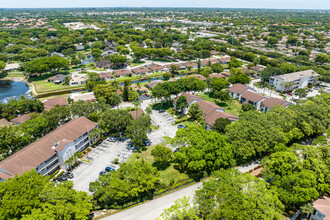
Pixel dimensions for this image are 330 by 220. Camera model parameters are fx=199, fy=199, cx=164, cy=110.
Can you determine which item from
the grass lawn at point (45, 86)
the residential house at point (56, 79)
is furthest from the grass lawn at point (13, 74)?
the residential house at point (56, 79)

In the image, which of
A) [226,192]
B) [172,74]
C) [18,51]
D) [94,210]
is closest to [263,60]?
[172,74]

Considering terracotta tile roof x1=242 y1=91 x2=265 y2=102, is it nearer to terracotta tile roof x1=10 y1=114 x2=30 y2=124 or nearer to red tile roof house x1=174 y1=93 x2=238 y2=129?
red tile roof house x1=174 y1=93 x2=238 y2=129

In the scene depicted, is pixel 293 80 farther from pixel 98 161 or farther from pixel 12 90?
pixel 12 90

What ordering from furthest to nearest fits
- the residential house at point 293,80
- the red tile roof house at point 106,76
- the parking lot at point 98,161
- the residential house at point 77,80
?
the red tile roof house at point 106,76 → the residential house at point 77,80 → the residential house at point 293,80 → the parking lot at point 98,161

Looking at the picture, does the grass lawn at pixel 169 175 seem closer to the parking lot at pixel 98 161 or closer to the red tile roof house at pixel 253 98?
the parking lot at pixel 98 161

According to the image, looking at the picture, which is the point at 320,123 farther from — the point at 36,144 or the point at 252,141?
the point at 36,144

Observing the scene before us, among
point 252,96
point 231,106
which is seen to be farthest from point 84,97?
point 252,96
